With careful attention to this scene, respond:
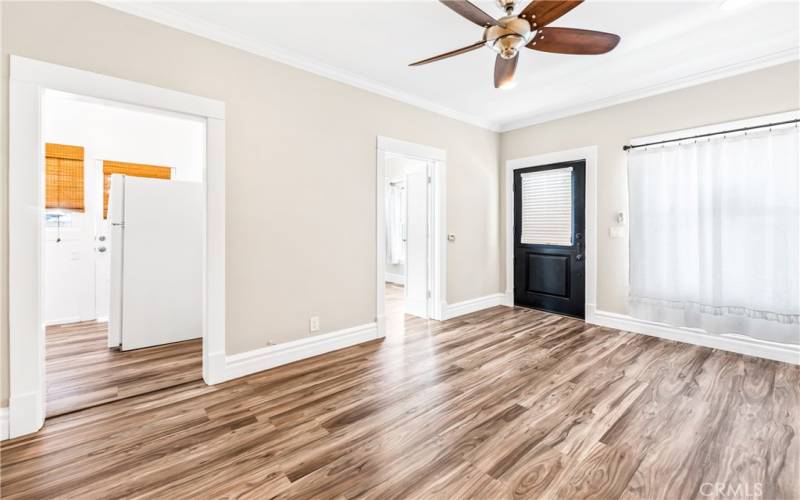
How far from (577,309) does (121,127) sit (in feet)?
22.5

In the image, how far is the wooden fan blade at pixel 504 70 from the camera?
94.9 inches

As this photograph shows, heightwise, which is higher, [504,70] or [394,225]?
[504,70]

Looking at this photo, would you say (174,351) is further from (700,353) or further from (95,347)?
(700,353)

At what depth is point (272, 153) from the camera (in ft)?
9.68

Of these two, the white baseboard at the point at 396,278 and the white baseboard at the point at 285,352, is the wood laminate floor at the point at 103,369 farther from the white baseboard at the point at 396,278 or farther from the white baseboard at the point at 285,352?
the white baseboard at the point at 396,278

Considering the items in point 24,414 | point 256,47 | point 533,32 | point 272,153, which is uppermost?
point 256,47

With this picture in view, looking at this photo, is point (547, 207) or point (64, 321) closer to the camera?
point (64, 321)

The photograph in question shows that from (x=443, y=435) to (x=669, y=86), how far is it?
14.0 ft

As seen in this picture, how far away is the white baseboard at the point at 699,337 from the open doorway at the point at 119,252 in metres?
4.50

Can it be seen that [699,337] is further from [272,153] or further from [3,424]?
[3,424]

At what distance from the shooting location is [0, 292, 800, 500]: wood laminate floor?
5.22 feet

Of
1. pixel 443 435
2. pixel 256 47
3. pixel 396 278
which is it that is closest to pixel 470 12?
pixel 256 47

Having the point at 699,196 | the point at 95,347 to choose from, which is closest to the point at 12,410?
the point at 95,347

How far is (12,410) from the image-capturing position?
1956 mm
